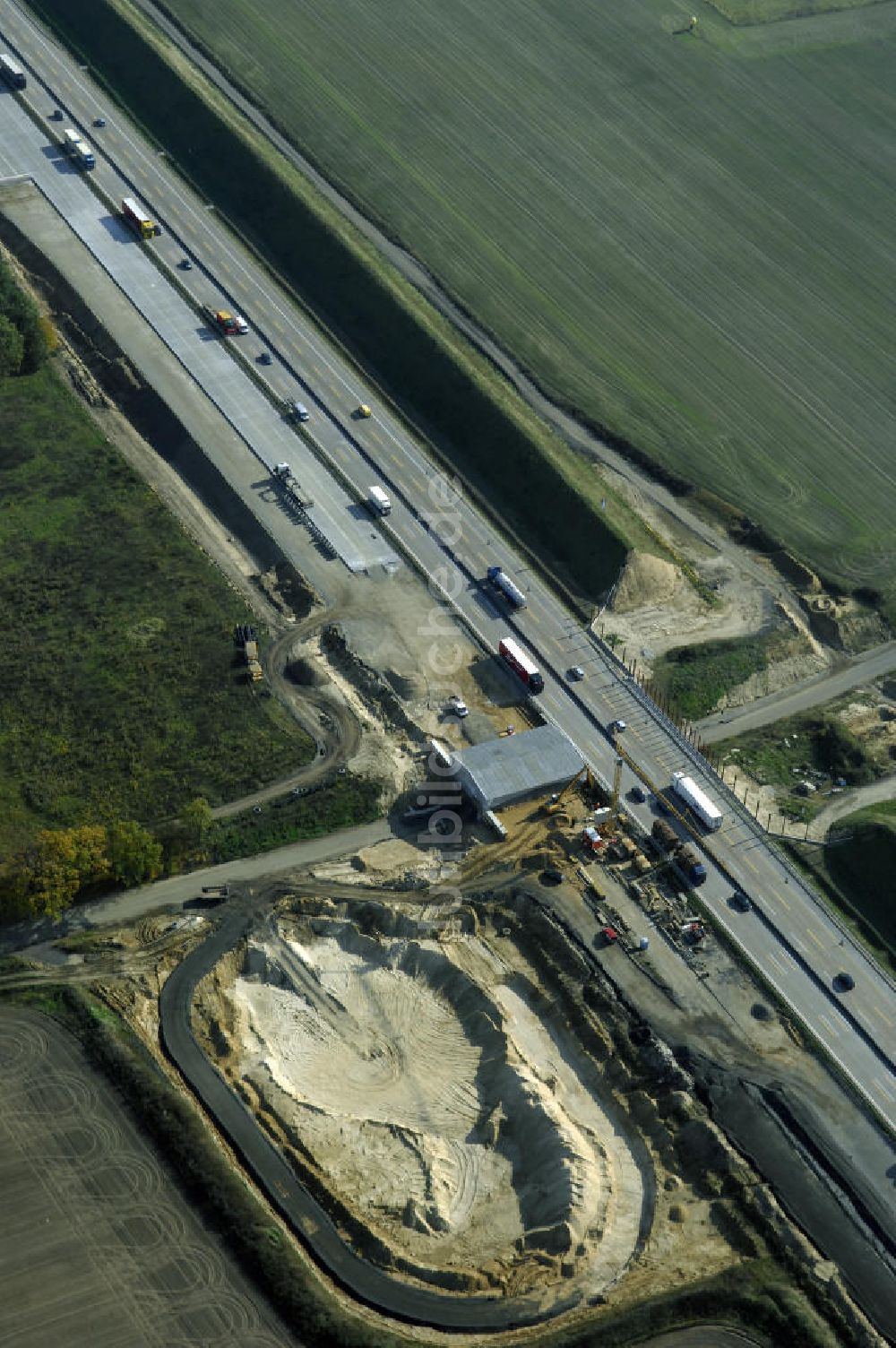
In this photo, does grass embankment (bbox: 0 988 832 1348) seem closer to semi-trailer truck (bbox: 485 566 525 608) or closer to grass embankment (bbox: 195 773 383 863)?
grass embankment (bbox: 195 773 383 863)

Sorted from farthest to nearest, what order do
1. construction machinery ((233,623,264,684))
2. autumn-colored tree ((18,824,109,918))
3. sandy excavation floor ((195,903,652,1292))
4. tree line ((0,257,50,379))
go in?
1. tree line ((0,257,50,379))
2. construction machinery ((233,623,264,684))
3. autumn-colored tree ((18,824,109,918))
4. sandy excavation floor ((195,903,652,1292))

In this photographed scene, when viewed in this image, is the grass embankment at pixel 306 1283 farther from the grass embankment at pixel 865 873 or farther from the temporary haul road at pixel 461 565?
the grass embankment at pixel 865 873

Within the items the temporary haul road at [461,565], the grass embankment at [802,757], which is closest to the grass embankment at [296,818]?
the temporary haul road at [461,565]

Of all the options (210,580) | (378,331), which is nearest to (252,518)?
(210,580)

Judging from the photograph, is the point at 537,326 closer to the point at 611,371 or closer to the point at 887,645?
the point at 611,371

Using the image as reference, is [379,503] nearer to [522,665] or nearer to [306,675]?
[306,675]

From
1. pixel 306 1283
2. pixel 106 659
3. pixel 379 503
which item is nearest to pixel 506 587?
pixel 379 503

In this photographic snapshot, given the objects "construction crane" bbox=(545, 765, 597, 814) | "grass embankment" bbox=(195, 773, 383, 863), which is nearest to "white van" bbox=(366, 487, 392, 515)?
"grass embankment" bbox=(195, 773, 383, 863)
